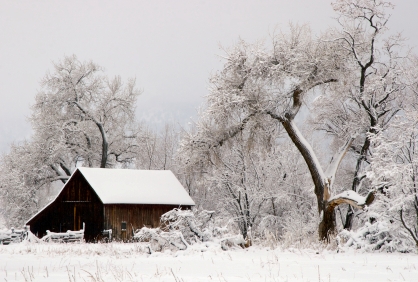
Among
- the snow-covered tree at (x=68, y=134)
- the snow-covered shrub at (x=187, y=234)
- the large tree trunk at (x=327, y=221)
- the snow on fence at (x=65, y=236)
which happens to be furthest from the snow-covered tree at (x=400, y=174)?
the snow-covered tree at (x=68, y=134)

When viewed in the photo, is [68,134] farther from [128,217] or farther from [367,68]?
[367,68]

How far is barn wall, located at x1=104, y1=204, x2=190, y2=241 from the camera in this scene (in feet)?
101

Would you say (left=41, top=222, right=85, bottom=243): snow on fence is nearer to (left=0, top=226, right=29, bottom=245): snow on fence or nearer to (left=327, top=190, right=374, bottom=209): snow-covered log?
(left=0, top=226, right=29, bottom=245): snow on fence

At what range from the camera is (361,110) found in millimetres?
22797

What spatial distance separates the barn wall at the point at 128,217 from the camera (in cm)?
3070

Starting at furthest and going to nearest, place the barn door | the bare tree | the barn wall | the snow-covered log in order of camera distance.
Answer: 1. the barn door
2. the barn wall
3. the bare tree
4. the snow-covered log

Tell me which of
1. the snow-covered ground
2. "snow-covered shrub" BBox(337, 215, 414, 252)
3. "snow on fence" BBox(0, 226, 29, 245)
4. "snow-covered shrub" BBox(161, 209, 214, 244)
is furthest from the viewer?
"snow on fence" BBox(0, 226, 29, 245)

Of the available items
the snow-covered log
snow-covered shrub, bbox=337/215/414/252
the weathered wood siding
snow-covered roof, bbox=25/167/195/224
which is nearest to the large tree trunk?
the snow-covered log

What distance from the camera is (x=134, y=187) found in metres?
32.7

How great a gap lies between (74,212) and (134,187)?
4522mm

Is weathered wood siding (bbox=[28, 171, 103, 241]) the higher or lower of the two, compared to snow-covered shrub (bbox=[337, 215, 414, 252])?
higher

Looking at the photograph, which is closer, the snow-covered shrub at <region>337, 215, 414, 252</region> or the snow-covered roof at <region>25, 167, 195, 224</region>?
the snow-covered shrub at <region>337, 215, 414, 252</region>

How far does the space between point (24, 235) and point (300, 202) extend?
62.0ft

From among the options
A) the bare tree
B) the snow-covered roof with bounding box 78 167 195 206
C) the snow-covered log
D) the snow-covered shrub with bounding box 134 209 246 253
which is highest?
the bare tree
